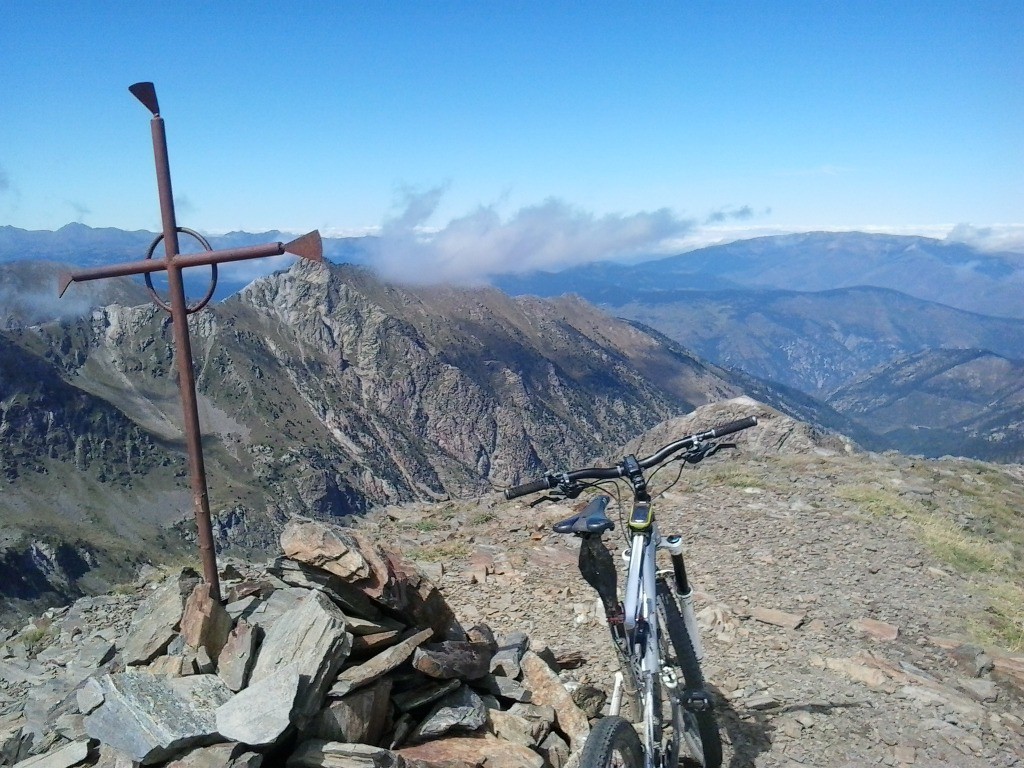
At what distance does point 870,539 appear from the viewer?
535 inches

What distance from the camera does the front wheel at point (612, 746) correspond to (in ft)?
14.0

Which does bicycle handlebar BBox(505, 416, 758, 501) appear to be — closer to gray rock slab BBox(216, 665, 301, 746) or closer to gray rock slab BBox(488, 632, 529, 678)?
gray rock slab BBox(216, 665, 301, 746)

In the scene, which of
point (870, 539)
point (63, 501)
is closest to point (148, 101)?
point (870, 539)

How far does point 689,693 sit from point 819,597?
6.44m

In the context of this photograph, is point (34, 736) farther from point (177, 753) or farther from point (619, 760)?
point (619, 760)

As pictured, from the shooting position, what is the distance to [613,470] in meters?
5.36

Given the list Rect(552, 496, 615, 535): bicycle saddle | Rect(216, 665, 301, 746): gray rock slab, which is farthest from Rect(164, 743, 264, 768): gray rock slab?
Rect(552, 496, 615, 535): bicycle saddle

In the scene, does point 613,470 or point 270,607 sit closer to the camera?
point 613,470

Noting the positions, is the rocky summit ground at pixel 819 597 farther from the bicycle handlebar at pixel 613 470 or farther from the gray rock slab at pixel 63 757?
the gray rock slab at pixel 63 757

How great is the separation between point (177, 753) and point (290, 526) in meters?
2.29

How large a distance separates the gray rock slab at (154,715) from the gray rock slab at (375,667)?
906mm

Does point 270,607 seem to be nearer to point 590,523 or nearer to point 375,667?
point 375,667

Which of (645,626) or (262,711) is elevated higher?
(645,626)

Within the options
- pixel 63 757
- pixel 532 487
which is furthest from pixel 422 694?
pixel 63 757
